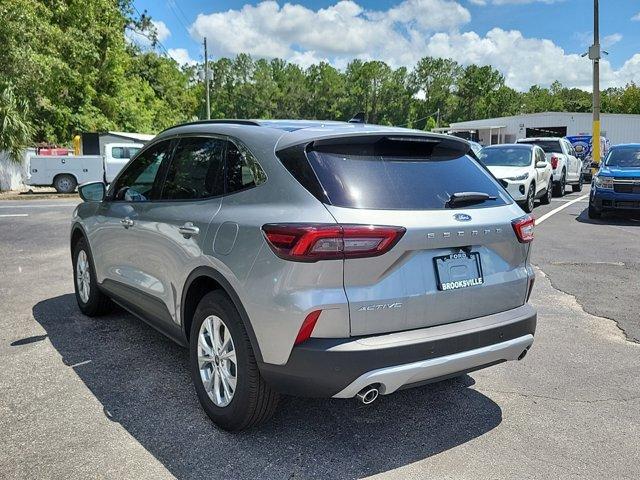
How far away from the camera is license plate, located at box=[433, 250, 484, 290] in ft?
9.89

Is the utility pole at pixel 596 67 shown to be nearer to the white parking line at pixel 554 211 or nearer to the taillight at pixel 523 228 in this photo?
the white parking line at pixel 554 211

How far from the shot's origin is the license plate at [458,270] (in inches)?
119

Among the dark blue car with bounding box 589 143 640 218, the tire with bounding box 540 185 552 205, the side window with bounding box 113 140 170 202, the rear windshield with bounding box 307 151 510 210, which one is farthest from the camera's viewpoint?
the tire with bounding box 540 185 552 205

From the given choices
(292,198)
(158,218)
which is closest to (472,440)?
(292,198)

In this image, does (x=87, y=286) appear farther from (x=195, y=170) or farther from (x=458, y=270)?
(x=458, y=270)

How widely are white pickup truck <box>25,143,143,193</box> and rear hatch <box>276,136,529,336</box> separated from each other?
19.7 metres

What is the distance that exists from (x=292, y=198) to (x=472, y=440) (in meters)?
1.71

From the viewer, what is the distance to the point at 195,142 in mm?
3990

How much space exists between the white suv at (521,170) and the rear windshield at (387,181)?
1044 centimetres

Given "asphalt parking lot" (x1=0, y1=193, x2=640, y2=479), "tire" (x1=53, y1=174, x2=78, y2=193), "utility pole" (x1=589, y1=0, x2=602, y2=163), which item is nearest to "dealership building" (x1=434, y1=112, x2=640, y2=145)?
"utility pole" (x1=589, y1=0, x2=602, y2=163)

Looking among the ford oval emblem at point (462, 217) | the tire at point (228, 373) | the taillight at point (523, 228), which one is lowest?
the tire at point (228, 373)

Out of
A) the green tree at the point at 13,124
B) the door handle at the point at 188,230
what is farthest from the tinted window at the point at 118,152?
the door handle at the point at 188,230

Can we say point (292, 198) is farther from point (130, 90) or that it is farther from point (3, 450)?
point (130, 90)

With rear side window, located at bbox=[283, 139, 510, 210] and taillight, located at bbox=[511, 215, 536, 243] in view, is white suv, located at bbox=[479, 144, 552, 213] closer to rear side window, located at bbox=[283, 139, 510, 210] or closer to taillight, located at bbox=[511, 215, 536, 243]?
taillight, located at bbox=[511, 215, 536, 243]
